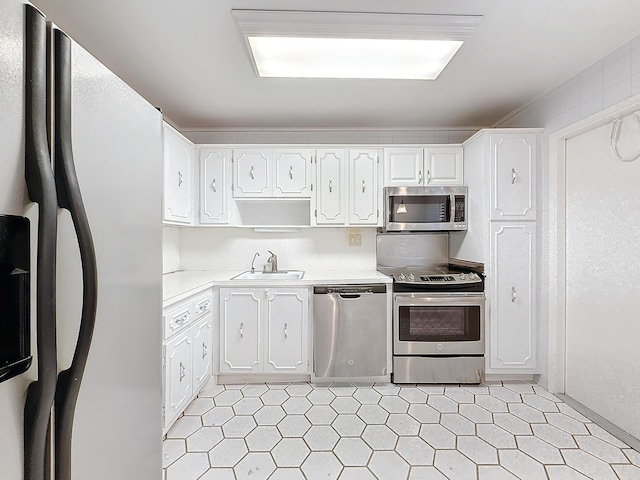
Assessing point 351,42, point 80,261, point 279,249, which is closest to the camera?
point 80,261

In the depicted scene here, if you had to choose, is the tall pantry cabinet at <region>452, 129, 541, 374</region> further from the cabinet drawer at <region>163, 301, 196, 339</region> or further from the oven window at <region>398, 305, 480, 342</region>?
the cabinet drawer at <region>163, 301, 196, 339</region>

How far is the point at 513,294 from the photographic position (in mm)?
2602

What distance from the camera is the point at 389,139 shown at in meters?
3.30

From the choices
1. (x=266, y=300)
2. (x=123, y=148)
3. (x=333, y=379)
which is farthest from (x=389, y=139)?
(x=123, y=148)

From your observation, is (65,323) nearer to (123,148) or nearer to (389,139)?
(123,148)

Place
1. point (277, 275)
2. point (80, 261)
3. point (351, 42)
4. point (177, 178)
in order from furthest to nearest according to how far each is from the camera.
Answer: point (277, 275) → point (177, 178) → point (351, 42) → point (80, 261)

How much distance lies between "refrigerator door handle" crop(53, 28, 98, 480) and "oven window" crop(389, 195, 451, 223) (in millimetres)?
2538

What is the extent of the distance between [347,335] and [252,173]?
168 cm

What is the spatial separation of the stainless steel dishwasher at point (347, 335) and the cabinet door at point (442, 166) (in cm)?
124

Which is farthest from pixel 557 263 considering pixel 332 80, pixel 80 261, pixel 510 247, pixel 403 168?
pixel 80 261

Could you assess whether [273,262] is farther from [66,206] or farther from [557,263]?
[66,206]

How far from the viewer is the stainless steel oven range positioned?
2609 millimetres

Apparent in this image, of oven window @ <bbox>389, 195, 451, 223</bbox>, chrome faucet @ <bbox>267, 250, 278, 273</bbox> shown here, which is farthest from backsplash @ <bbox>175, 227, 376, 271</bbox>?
oven window @ <bbox>389, 195, 451, 223</bbox>

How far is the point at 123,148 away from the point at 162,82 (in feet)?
5.99
